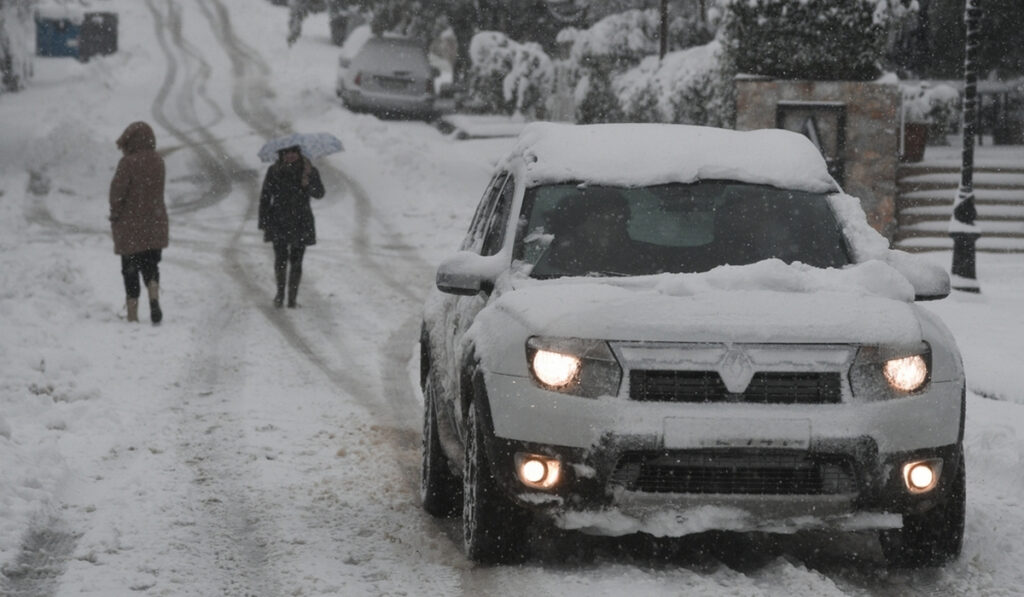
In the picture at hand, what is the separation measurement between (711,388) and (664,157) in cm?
169

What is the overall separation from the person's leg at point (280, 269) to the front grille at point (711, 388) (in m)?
9.72

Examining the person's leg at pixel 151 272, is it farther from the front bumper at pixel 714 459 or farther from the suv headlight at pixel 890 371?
the suv headlight at pixel 890 371

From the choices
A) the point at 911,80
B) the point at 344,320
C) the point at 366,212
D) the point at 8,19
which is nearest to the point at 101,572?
the point at 344,320

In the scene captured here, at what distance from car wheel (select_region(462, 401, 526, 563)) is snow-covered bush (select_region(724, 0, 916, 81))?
12752mm

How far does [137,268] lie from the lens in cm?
1354

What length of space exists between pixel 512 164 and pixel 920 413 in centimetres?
242

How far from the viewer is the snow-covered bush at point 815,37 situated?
57.3 ft

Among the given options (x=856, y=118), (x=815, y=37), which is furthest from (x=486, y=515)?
(x=815, y=37)

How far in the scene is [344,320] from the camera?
13953 mm

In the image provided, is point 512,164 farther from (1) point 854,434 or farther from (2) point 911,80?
(2) point 911,80

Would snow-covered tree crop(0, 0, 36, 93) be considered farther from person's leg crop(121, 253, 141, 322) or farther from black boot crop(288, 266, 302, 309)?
person's leg crop(121, 253, 141, 322)

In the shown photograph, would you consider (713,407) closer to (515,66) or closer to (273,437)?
(273,437)

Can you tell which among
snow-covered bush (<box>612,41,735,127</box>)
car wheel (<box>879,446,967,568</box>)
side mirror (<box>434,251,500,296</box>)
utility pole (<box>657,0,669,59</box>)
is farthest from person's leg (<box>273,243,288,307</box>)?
utility pole (<box>657,0,669,59</box>)

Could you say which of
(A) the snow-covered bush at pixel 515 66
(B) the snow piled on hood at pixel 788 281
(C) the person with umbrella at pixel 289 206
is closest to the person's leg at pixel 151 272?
(C) the person with umbrella at pixel 289 206
